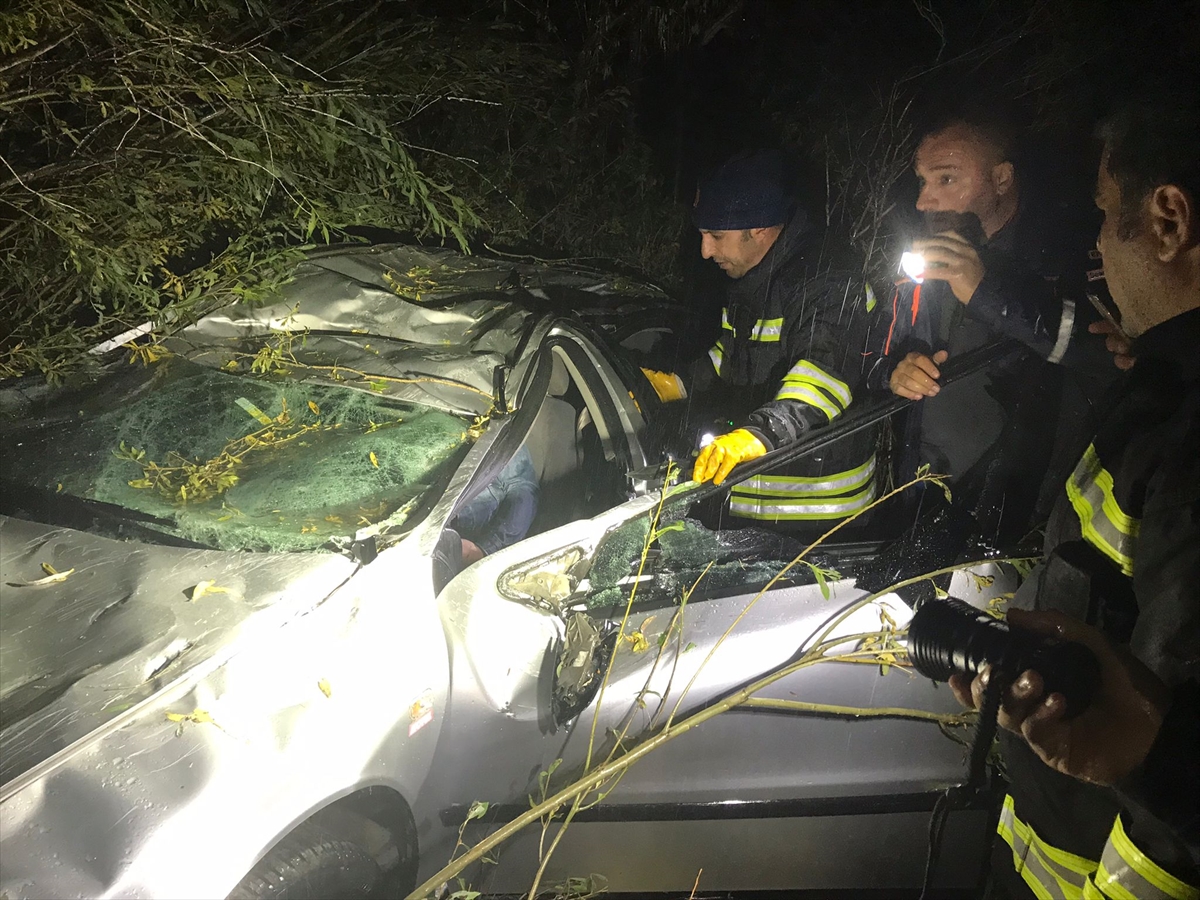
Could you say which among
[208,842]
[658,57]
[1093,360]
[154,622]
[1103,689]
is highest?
[658,57]

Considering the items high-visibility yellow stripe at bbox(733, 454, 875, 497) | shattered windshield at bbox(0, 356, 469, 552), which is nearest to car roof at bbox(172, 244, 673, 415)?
shattered windshield at bbox(0, 356, 469, 552)

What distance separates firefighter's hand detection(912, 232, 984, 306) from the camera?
229cm

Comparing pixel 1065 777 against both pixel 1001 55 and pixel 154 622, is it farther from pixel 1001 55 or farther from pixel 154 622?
pixel 1001 55

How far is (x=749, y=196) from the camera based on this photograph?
2424 millimetres

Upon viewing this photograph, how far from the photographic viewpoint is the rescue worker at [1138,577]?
946 millimetres

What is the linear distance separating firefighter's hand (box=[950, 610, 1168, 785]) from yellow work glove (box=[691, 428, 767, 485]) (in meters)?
1.00

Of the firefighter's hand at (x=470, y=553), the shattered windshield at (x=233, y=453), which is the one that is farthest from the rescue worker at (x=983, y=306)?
the shattered windshield at (x=233, y=453)

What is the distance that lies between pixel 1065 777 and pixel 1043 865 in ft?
0.84

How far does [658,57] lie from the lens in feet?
19.8

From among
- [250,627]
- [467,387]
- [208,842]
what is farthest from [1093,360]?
[208,842]

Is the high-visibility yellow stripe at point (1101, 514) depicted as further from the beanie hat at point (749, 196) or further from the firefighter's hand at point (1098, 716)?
the beanie hat at point (749, 196)

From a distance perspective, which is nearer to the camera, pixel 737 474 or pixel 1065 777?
pixel 1065 777

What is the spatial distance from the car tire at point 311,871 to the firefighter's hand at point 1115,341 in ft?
7.81

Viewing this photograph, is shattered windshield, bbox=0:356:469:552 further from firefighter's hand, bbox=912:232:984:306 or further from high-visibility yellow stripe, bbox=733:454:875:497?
firefighter's hand, bbox=912:232:984:306
